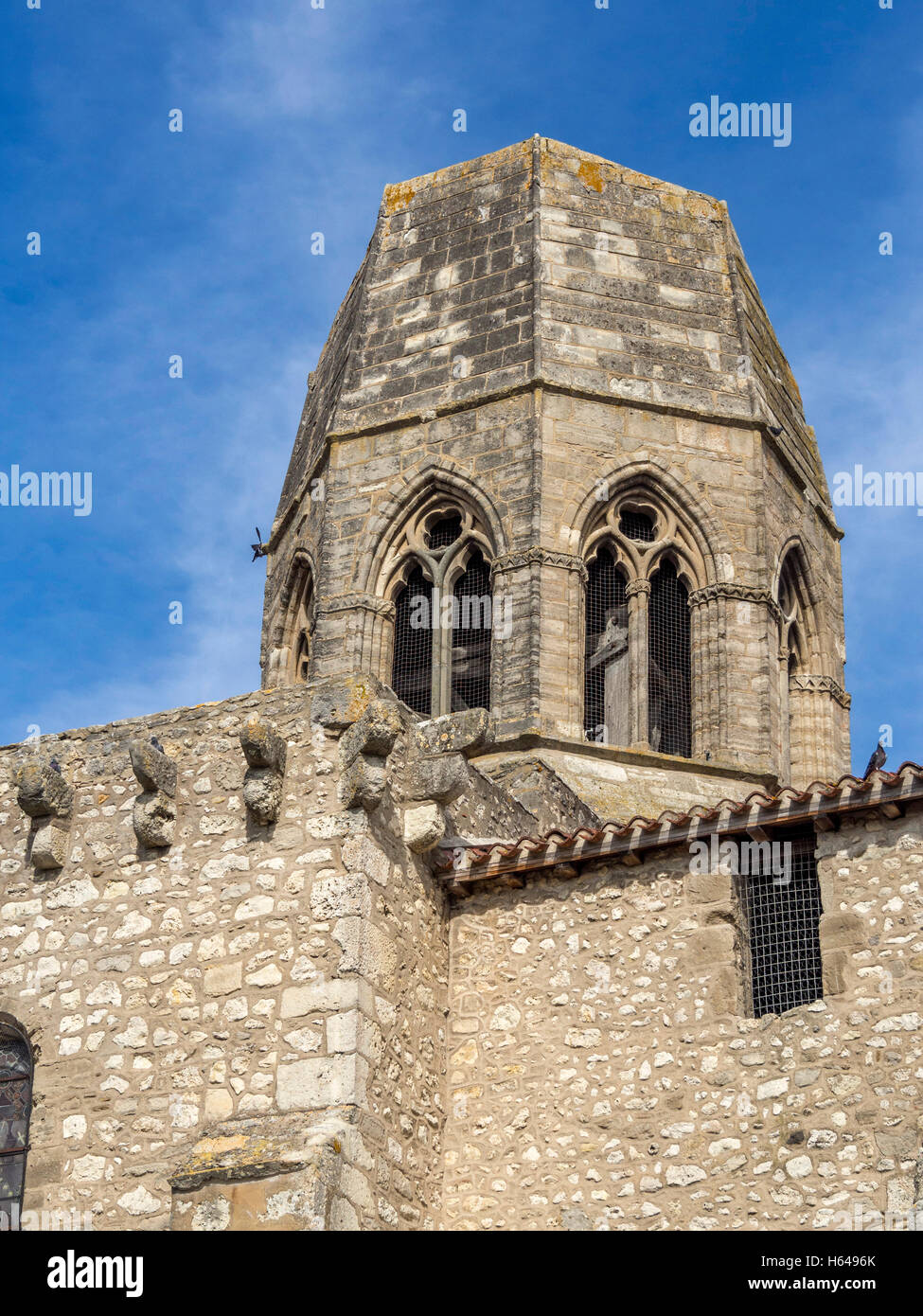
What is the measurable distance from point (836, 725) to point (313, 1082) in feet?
33.9

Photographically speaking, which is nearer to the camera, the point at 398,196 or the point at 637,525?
the point at 637,525

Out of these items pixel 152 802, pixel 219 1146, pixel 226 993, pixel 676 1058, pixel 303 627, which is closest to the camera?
pixel 219 1146

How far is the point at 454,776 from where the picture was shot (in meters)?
12.4

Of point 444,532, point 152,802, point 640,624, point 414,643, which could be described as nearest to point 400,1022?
point 152,802

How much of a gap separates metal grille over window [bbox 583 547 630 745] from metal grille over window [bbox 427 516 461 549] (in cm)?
133

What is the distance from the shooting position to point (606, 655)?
1905cm

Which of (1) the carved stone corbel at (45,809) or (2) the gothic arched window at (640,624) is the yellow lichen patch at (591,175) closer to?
(2) the gothic arched window at (640,624)

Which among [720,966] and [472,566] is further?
[472,566]

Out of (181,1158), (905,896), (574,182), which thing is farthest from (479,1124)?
(574,182)

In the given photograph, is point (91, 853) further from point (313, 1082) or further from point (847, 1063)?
point (847, 1063)

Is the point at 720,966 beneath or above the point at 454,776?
beneath

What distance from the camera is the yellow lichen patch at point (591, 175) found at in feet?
69.8

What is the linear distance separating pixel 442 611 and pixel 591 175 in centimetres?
512

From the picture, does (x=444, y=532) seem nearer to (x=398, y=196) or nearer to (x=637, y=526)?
(x=637, y=526)
